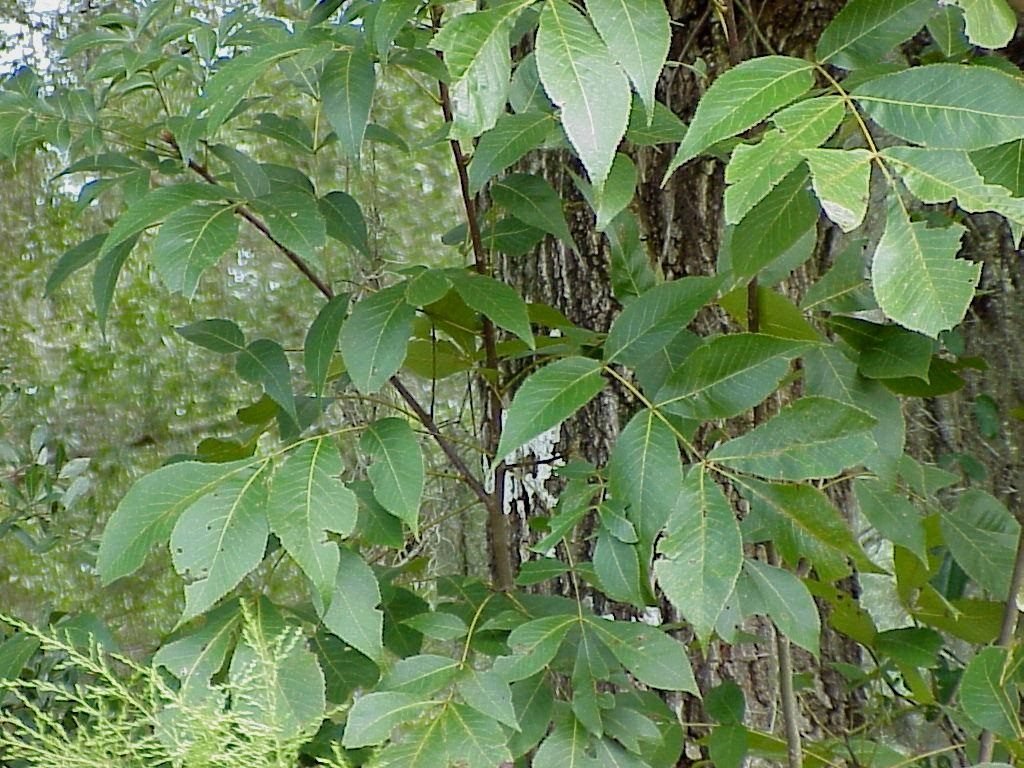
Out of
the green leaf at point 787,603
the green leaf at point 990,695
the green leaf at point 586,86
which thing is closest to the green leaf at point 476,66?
the green leaf at point 586,86

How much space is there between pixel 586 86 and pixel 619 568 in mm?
297

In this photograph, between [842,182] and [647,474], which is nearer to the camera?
[842,182]

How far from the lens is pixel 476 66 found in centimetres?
44

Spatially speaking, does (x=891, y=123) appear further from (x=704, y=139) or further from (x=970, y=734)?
(x=970, y=734)

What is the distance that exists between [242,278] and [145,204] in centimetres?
151

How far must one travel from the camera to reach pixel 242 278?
6.78ft

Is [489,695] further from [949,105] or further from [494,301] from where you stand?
[949,105]

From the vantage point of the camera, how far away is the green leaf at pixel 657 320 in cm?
59

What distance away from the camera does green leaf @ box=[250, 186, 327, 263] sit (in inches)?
23.8

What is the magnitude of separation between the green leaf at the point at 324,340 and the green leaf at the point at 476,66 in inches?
10.4

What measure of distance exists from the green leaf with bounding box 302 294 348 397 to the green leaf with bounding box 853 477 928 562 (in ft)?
1.25

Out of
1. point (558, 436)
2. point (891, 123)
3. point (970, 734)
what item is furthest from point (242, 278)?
point (891, 123)

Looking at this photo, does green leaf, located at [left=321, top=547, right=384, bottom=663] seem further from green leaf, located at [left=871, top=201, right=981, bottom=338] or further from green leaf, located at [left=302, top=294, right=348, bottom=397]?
green leaf, located at [left=871, top=201, right=981, bottom=338]

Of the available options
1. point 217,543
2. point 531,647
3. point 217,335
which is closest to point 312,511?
point 217,543
